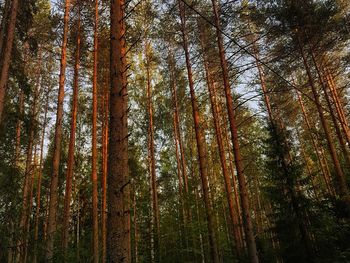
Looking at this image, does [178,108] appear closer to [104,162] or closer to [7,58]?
[104,162]

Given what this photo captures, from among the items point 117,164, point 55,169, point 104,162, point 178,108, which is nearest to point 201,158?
point 55,169

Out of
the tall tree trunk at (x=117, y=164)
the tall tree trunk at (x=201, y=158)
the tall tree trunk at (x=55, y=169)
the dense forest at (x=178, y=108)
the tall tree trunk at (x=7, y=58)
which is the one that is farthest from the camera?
the tall tree trunk at (x=201, y=158)

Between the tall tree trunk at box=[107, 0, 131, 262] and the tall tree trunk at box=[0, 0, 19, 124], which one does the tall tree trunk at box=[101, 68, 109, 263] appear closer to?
the tall tree trunk at box=[0, 0, 19, 124]

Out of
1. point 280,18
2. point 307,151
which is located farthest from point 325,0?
point 307,151

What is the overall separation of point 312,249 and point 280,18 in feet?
26.5

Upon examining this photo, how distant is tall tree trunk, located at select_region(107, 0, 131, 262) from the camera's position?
3094 mm

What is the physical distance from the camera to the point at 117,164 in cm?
344

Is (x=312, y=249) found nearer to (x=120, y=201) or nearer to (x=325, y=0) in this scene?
(x=120, y=201)

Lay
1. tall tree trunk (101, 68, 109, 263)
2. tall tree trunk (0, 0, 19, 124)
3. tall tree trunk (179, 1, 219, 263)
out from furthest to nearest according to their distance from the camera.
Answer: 1. tall tree trunk (101, 68, 109, 263)
2. tall tree trunk (179, 1, 219, 263)
3. tall tree trunk (0, 0, 19, 124)

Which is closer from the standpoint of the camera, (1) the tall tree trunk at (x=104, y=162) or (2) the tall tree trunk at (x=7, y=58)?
(2) the tall tree trunk at (x=7, y=58)

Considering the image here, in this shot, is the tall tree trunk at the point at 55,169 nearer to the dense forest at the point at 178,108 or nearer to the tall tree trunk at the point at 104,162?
the dense forest at the point at 178,108

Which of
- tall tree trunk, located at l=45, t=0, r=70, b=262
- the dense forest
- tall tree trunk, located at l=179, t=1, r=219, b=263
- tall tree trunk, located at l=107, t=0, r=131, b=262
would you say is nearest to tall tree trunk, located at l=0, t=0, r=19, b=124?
the dense forest

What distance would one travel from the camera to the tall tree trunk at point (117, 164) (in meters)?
3.09

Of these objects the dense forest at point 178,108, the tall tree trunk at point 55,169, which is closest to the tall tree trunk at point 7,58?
the dense forest at point 178,108
